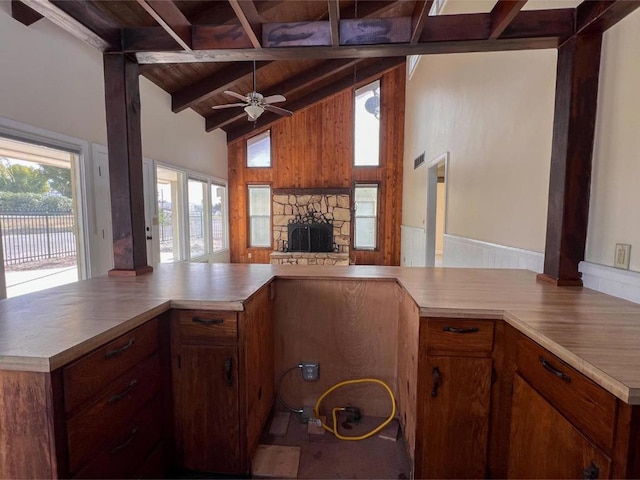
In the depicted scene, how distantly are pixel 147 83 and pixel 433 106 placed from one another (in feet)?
12.5

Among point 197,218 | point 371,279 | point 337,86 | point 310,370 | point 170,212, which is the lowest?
point 310,370

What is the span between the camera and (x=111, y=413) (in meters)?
1.04

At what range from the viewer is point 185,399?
4.55 ft

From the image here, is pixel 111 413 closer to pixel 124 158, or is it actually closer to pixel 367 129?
pixel 124 158

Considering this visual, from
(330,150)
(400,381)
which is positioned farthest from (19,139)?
(330,150)

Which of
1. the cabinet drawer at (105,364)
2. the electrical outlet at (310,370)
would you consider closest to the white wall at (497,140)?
the electrical outlet at (310,370)

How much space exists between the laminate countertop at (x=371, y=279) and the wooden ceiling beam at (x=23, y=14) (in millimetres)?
2121

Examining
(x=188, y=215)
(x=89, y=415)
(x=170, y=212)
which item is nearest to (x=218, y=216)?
(x=188, y=215)

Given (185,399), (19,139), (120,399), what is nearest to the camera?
(120,399)

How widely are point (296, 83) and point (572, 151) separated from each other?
4.81 metres

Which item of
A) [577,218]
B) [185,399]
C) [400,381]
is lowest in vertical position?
[400,381]

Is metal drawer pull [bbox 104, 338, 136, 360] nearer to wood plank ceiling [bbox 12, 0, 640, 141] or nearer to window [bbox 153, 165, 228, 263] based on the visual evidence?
wood plank ceiling [bbox 12, 0, 640, 141]

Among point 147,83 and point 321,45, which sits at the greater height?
point 147,83

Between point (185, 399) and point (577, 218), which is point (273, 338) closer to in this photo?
point (185, 399)
